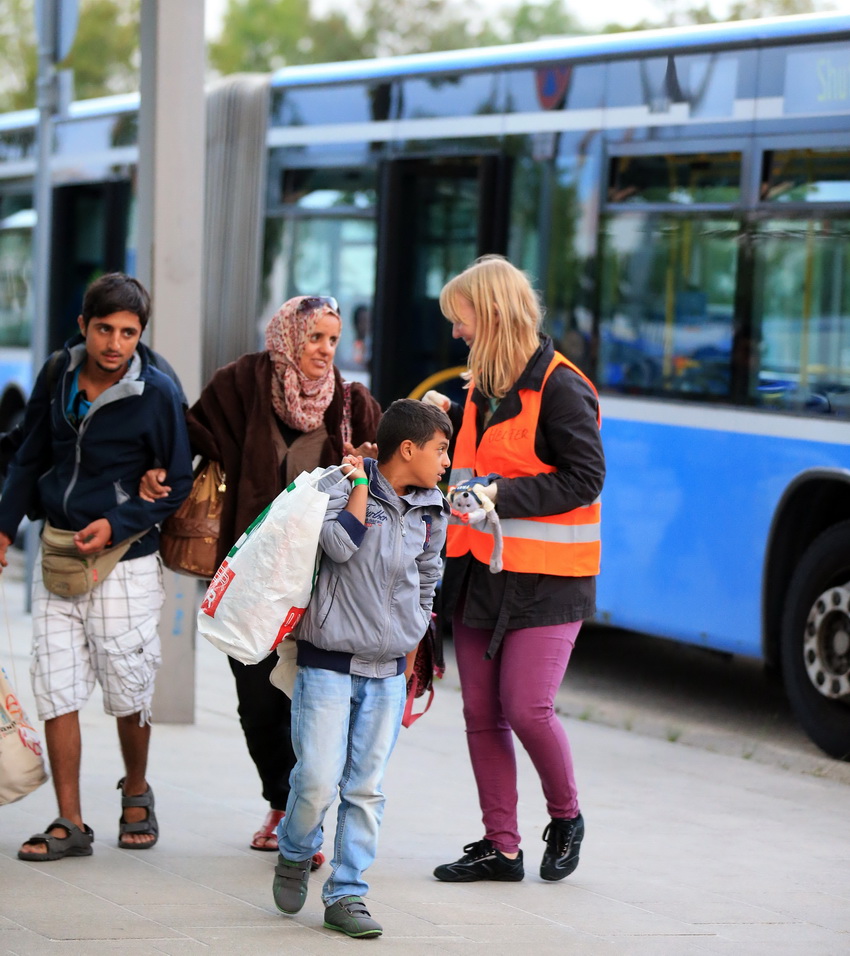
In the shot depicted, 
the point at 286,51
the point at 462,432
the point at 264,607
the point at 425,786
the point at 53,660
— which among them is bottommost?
the point at 425,786

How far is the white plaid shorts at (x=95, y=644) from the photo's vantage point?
207 inches

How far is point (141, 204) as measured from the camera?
295 inches

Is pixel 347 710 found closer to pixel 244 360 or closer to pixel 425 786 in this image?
pixel 244 360

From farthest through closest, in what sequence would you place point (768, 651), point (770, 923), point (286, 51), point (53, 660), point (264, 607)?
point (286, 51) < point (768, 651) < point (53, 660) < point (770, 923) < point (264, 607)

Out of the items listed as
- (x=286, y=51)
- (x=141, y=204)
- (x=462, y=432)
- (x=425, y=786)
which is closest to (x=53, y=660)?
(x=462, y=432)

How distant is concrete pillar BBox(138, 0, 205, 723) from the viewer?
736 centimetres

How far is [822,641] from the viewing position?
7.70 metres

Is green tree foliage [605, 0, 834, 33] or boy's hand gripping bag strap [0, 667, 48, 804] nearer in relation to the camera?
boy's hand gripping bag strap [0, 667, 48, 804]

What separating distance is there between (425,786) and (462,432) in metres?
1.90

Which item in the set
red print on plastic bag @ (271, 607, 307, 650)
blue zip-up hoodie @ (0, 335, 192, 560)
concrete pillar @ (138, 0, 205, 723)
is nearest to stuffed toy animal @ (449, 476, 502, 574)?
red print on plastic bag @ (271, 607, 307, 650)

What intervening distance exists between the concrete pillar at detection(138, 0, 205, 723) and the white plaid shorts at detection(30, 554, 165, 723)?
6.73 ft

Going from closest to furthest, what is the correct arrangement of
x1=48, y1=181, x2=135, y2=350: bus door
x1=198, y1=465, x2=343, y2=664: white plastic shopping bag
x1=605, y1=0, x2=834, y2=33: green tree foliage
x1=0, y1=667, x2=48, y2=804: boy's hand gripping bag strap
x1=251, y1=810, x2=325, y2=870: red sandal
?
x1=198, y1=465, x2=343, y2=664: white plastic shopping bag, x1=0, y1=667, x2=48, y2=804: boy's hand gripping bag strap, x1=251, y1=810, x2=325, y2=870: red sandal, x1=48, y1=181, x2=135, y2=350: bus door, x1=605, y1=0, x2=834, y2=33: green tree foliage

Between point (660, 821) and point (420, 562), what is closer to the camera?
point (420, 562)

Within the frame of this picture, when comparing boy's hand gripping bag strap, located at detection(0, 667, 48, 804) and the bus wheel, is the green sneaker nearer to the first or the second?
boy's hand gripping bag strap, located at detection(0, 667, 48, 804)
